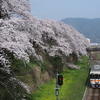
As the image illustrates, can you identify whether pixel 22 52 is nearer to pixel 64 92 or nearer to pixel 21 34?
pixel 21 34

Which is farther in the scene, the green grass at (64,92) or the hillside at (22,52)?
the green grass at (64,92)

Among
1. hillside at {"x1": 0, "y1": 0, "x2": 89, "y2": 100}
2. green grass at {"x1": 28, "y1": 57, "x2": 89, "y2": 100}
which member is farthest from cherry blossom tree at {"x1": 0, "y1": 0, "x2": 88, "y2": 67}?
green grass at {"x1": 28, "y1": 57, "x2": 89, "y2": 100}

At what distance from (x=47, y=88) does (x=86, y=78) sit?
11.2m

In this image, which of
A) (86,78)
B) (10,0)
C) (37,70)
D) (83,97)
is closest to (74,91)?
(83,97)

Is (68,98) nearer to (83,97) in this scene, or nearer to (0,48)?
(83,97)

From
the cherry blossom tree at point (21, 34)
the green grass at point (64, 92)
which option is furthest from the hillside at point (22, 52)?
the green grass at point (64, 92)

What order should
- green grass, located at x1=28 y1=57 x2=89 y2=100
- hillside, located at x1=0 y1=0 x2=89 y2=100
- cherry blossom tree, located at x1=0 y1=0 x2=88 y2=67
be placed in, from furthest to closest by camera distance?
green grass, located at x1=28 y1=57 x2=89 y2=100 → hillside, located at x1=0 y1=0 x2=89 y2=100 → cherry blossom tree, located at x1=0 y1=0 x2=88 y2=67

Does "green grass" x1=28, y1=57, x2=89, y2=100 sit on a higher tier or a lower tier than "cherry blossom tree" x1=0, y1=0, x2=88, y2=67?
lower

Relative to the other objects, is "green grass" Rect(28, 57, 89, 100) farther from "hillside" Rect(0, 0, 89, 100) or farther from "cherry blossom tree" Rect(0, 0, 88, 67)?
"cherry blossom tree" Rect(0, 0, 88, 67)

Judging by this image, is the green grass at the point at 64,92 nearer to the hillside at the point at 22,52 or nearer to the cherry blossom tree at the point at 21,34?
the hillside at the point at 22,52

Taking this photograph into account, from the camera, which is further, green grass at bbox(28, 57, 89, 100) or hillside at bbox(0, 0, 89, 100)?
green grass at bbox(28, 57, 89, 100)

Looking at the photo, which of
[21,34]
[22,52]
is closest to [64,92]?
[21,34]

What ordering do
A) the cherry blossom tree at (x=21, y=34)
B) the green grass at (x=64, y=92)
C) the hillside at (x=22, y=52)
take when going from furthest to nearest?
the green grass at (x=64, y=92) < the hillside at (x=22, y=52) < the cherry blossom tree at (x=21, y=34)

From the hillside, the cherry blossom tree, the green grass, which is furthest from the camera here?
the green grass
